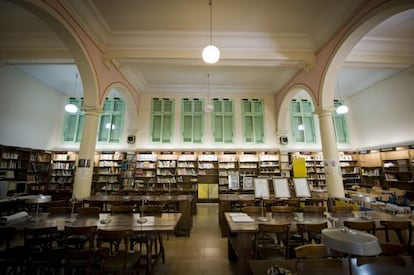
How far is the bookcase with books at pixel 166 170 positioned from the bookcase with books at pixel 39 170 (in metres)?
4.42

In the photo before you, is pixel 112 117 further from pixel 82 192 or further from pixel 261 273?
pixel 261 273

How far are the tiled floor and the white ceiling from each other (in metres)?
4.39

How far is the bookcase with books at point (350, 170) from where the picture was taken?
8281 mm

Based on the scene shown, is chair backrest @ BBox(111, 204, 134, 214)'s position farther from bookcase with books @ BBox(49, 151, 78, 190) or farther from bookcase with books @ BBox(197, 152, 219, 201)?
bookcase with books @ BBox(49, 151, 78, 190)

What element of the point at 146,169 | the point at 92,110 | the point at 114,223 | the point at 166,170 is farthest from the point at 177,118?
the point at 114,223

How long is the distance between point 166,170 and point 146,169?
83 centimetres

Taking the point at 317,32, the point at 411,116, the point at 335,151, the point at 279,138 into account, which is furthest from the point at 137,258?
the point at 411,116

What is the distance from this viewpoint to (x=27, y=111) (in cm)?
700

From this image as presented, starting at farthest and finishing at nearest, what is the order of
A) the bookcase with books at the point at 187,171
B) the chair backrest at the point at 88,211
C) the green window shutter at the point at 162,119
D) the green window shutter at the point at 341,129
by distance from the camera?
the green window shutter at the point at 341,129
the green window shutter at the point at 162,119
the bookcase with books at the point at 187,171
the chair backrest at the point at 88,211

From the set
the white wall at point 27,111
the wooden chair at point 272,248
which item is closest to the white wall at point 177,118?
the white wall at point 27,111

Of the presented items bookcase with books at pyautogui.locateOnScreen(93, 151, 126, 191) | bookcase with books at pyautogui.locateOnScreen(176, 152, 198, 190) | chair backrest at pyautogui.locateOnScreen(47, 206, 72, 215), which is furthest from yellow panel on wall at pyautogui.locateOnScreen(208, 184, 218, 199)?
chair backrest at pyautogui.locateOnScreen(47, 206, 72, 215)

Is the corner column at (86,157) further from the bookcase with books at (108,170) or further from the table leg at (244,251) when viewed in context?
the table leg at (244,251)

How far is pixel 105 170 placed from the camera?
7922 mm

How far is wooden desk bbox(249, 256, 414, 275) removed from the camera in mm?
1347
